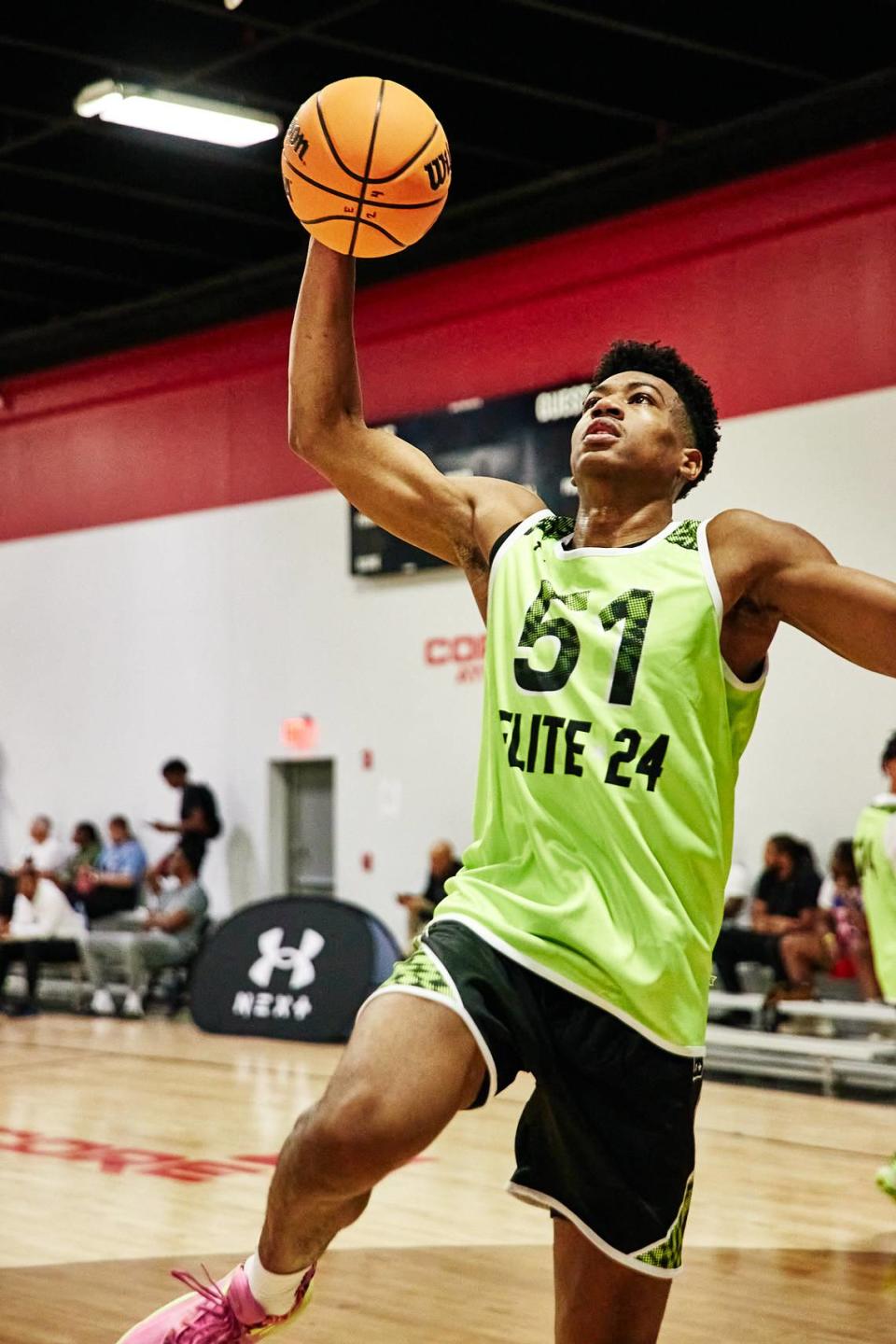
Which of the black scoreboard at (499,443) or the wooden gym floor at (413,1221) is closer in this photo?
the wooden gym floor at (413,1221)

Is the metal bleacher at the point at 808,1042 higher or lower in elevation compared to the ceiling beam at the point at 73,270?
lower

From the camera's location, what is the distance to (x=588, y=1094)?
9.10ft

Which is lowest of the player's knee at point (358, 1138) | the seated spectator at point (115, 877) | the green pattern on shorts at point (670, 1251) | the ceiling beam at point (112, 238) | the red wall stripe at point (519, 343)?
the seated spectator at point (115, 877)

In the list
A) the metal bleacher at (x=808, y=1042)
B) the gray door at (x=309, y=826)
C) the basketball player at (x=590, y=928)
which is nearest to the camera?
the basketball player at (x=590, y=928)

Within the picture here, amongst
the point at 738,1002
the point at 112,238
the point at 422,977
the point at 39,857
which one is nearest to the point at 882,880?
the point at 738,1002

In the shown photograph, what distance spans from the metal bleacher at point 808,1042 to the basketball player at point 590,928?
235 inches

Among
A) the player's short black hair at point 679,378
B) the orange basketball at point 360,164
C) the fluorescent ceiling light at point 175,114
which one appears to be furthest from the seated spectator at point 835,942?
the orange basketball at point 360,164

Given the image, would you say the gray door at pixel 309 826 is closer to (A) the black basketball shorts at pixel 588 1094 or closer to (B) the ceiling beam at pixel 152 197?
(B) the ceiling beam at pixel 152 197

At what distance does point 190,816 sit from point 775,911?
5132 millimetres

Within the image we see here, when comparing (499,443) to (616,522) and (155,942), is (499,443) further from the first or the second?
(616,522)

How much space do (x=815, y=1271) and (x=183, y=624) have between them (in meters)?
9.88

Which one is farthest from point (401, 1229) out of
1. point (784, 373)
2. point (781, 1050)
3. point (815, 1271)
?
point (784, 373)

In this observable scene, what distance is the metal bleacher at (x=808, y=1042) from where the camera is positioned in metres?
9.16

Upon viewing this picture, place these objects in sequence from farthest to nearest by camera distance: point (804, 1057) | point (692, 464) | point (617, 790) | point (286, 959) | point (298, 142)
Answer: point (286, 959), point (804, 1057), point (298, 142), point (692, 464), point (617, 790)
